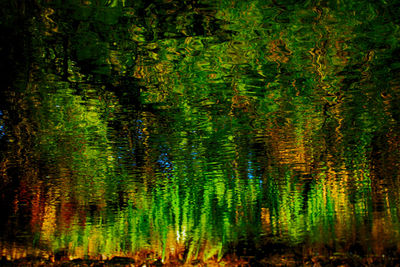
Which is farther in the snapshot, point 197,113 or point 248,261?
point 248,261

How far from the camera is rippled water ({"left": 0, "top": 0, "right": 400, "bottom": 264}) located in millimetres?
2602

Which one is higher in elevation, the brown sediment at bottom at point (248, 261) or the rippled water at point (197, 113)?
the rippled water at point (197, 113)

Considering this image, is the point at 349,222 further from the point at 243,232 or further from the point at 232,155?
the point at 232,155

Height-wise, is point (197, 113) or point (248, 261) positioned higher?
point (197, 113)

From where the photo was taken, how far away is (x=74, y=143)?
489 centimetres

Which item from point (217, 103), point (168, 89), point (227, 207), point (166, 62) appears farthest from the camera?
point (227, 207)

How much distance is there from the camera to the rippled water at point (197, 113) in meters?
2.60

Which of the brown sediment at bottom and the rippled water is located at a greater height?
the rippled water

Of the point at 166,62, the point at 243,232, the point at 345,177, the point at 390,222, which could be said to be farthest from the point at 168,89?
the point at 390,222

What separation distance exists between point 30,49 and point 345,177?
5.81 m

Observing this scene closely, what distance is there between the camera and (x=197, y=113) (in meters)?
4.16

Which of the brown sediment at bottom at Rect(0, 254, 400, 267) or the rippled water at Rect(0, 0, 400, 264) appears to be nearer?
the rippled water at Rect(0, 0, 400, 264)

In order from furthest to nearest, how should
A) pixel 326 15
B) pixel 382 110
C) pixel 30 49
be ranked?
pixel 382 110 → pixel 30 49 → pixel 326 15

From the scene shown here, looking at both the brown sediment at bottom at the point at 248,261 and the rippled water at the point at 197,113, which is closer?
the rippled water at the point at 197,113
